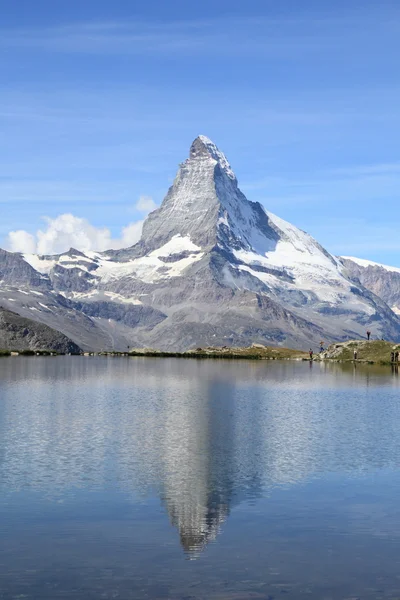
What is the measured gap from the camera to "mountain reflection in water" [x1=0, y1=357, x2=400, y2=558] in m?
63.2

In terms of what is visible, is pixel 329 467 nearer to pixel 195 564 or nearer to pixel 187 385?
pixel 195 564

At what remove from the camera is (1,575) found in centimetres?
4194

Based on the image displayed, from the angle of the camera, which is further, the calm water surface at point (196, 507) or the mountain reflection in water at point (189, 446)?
the mountain reflection in water at point (189, 446)

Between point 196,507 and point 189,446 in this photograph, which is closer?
point 196,507

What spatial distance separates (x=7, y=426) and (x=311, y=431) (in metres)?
37.1

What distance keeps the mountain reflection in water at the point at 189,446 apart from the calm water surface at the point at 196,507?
22 cm

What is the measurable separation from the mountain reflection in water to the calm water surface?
22cm

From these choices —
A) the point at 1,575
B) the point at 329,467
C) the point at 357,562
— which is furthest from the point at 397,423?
the point at 1,575

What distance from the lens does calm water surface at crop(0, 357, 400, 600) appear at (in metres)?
41.9

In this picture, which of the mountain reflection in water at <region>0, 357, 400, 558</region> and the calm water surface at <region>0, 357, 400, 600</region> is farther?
the mountain reflection in water at <region>0, 357, 400, 558</region>

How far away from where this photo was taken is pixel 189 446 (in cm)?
8750

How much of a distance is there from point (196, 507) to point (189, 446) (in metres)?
29.1

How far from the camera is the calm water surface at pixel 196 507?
41.9 m

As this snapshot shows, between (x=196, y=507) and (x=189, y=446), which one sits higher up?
(x=189, y=446)
